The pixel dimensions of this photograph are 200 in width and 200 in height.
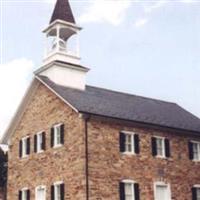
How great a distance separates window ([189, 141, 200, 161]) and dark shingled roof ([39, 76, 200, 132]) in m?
0.94

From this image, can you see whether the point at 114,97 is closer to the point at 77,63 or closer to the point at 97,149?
the point at 77,63

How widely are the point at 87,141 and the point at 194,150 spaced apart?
883 cm

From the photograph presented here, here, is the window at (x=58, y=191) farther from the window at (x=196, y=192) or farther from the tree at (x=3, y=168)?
the tree at (x=3, y=168)

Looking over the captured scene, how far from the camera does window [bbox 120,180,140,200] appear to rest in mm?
32469

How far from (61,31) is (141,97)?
26.5ft

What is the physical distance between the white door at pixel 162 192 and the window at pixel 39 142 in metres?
7.71

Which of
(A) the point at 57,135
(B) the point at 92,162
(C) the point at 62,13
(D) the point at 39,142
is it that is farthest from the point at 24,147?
(C) the point at 62,13

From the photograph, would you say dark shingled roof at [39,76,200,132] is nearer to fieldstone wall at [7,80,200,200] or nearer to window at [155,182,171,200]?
fieldstone wall at [7,80,200,200]

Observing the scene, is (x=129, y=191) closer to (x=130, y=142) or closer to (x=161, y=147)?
(x=130, y=142)

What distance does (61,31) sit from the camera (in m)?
39.9

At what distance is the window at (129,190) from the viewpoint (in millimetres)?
32469

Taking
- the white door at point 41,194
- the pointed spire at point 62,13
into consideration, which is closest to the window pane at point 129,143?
the white door at point 41,194

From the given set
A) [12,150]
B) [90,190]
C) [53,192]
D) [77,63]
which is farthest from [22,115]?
[90,190]

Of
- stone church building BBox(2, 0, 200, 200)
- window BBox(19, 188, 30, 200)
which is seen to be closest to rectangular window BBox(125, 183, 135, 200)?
stone church building BBox(2, 0, 200, 200)
